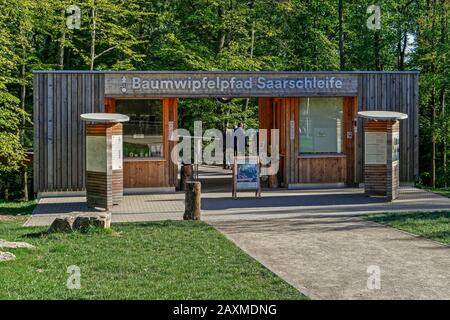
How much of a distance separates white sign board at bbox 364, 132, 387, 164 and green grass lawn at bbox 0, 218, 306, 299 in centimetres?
747

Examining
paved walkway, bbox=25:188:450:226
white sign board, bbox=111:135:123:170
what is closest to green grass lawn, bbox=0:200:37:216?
paved walkway, bbox=25:188:450:226

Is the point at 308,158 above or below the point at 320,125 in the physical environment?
below

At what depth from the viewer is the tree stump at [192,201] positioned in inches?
580

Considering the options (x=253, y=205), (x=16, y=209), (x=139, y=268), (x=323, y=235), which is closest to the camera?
(x=139, y=268)

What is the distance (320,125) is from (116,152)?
24.0 feet

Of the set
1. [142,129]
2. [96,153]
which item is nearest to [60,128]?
[142,129]

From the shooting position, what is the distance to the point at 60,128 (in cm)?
1989

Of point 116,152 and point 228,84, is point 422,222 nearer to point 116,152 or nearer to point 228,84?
point 116,152

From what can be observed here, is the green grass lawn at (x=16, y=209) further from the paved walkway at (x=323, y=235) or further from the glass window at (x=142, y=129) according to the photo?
the glass window at (x=142, y=129)

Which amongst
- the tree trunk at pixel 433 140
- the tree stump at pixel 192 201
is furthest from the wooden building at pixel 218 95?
the tree trunk at pixel 433 140

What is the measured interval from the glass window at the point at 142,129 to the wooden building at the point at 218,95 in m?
0.03

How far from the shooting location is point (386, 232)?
13.1 m
